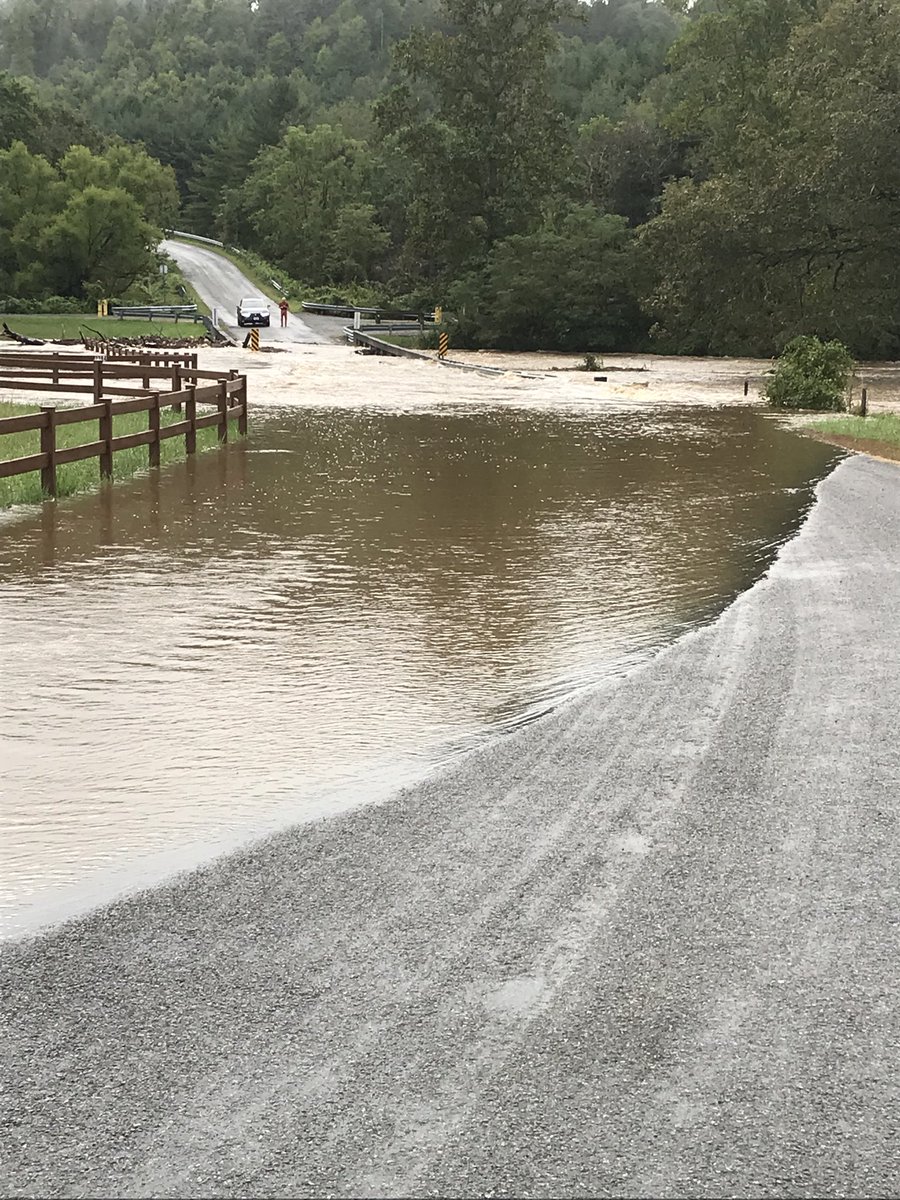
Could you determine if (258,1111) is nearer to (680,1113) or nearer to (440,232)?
(680,1113)

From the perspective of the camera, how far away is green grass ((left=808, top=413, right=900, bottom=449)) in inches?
1010

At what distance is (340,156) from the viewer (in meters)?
120

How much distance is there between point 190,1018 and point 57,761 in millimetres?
2908

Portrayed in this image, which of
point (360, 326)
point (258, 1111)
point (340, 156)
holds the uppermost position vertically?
point (340, 156)

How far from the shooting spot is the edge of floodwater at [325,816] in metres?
5.31

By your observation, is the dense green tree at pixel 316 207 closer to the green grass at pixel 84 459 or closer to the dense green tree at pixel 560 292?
the dense green tree at pixel 560 292

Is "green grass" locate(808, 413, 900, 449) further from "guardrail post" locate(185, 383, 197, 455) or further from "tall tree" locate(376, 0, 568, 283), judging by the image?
"tall tree" locate(376, 0, 568, 283)

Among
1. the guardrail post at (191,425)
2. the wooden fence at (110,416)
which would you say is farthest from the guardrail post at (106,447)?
the guardrail post at (191,425)

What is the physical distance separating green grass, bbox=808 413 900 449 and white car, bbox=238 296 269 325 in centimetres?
4270

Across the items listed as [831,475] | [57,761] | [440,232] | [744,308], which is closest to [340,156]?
[440,232]

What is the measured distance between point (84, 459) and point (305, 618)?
29.8 ft

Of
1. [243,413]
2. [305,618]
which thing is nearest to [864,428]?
[243,413]

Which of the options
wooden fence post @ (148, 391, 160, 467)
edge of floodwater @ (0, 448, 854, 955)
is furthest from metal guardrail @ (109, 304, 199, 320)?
edge of floodwater @ (0, 448, 854, 955)

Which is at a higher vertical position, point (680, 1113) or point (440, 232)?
point (440, 232)
